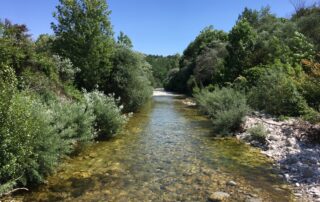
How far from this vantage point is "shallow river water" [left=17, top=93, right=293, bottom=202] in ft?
22.7

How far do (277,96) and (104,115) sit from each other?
31.1 feet

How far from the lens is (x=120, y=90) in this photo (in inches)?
829

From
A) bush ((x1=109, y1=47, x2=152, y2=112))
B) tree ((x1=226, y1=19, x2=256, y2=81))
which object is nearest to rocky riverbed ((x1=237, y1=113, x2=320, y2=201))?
bush ((x1=109, y1=47, x2=152, y2=112))

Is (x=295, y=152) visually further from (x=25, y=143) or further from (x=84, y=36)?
(x=84, y=36)

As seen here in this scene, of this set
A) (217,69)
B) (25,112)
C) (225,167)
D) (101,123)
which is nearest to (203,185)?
(225,167)

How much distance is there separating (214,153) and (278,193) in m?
3.61

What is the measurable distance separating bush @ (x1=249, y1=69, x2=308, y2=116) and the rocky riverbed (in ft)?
5.82

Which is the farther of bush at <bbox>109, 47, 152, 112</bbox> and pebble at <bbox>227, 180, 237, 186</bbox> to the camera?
bush at <bbox>109, 47, 152, 112</bbox>

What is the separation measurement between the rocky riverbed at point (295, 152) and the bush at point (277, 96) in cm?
177

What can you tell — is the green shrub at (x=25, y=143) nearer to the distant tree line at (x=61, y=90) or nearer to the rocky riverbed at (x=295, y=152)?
the distant tree line at (x=61, y=90)

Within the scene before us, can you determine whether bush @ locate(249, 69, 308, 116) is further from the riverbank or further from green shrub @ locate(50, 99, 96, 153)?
green shrub @ locate(50, 99, 96, 153)

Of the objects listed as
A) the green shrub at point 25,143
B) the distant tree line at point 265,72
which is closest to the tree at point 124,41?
the distant tree line at point 265,72

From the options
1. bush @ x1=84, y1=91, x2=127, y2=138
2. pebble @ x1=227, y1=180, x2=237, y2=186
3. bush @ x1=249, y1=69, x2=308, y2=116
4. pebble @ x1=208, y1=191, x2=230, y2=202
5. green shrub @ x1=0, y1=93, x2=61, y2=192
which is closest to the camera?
green shrub @ x1=0, y1=93, x2=61, y2=192

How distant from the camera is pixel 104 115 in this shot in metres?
12.0
